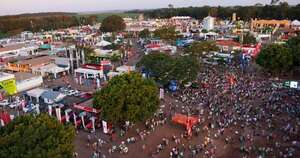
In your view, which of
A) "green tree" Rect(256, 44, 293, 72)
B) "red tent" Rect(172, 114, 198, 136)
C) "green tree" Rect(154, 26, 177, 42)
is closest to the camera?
"red tent" Rect(172, 114, 198, 136)

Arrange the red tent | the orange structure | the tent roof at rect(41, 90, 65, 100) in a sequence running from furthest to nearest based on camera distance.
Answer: the orange structure
the tent roof at rect(41, 90, 65, 100)
the red tent

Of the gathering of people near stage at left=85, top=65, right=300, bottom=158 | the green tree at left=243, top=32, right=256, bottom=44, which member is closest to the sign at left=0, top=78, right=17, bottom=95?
the gathering of people near stage at left=85, top=65, right=300, bottom=158

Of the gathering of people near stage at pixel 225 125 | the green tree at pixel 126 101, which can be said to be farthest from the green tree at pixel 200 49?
the green tree at pixel 126 101

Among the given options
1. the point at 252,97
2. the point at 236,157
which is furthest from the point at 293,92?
the point at 236,157

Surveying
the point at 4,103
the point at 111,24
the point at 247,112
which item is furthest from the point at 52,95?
the point at 111,24

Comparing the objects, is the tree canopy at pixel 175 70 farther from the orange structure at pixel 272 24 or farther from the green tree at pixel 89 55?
the orange structure at pixel 272 24

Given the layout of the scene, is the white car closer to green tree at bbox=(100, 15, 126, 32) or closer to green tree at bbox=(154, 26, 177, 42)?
green tree at bbox=(154, 26, 177, 42)

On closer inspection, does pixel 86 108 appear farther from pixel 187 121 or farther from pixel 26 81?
pixel 26 81
